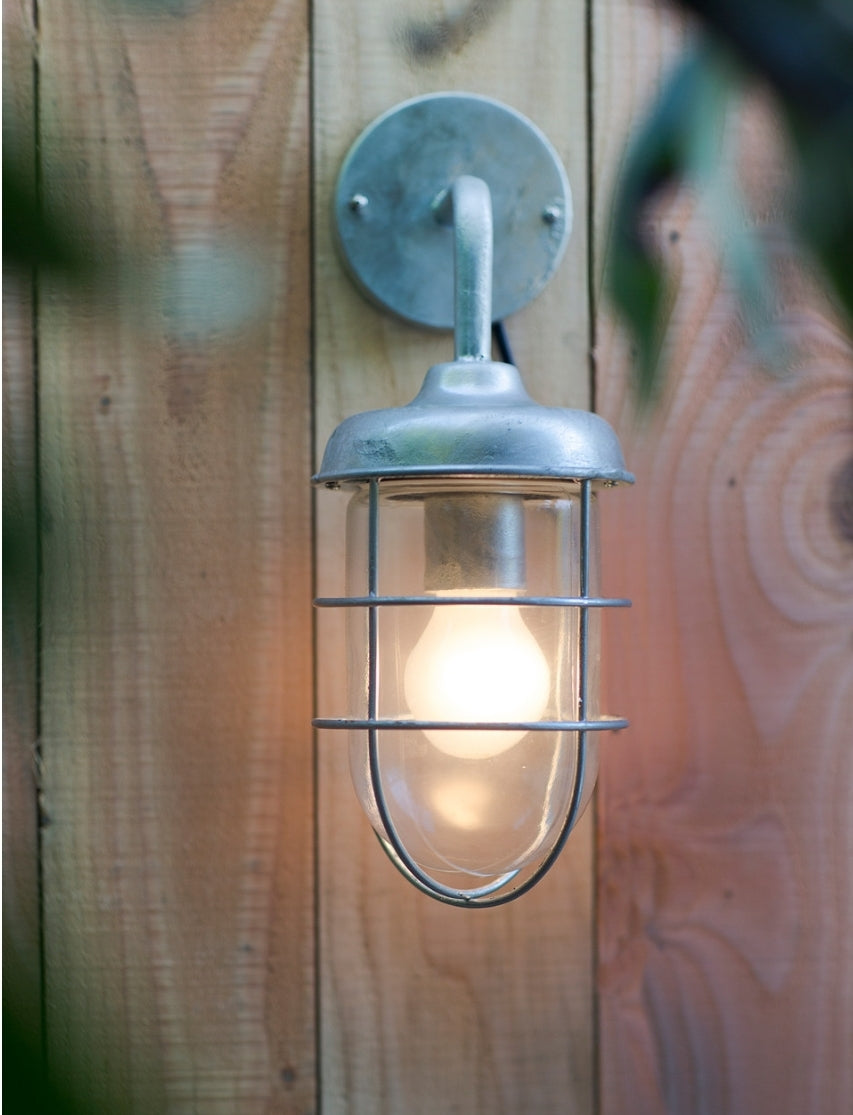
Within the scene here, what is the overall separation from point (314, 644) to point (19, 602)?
7.2 inches

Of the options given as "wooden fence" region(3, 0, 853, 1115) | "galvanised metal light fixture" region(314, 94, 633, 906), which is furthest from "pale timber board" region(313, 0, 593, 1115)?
"galvanised metal light fixture" region(314, 94, 633, 906)

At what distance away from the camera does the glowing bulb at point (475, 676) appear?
0.61 meters

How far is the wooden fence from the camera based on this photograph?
0.78 metres

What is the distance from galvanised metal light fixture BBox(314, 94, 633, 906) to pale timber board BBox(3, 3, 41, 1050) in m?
0.23

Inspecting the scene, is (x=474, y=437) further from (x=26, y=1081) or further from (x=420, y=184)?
(x=26, y=1081)

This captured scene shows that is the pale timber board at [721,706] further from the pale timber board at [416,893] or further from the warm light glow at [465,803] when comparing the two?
the warm light glow at [465,803]

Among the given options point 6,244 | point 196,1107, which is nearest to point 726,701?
point 196,1107

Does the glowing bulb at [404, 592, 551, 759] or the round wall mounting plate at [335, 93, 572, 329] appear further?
the round wall mounting plate at [335, 93, 572, 329]

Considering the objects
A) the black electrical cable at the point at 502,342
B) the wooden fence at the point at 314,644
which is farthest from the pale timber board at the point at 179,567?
the black electrical cable at the point at 502,342

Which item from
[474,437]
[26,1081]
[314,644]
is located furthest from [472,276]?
[26,1081]

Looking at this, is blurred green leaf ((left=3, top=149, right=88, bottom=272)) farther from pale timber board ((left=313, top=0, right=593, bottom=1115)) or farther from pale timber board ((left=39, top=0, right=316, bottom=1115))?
pale timber board ((left=313, top=0, right=593, bottom=1115))

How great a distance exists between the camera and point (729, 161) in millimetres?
806

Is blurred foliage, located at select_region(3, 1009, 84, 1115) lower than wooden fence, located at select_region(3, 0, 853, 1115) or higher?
lower

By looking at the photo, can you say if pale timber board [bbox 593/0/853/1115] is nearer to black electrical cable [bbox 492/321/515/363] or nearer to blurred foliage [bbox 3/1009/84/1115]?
black electrical cable [bbox 492/321/515/363]
